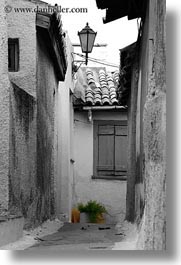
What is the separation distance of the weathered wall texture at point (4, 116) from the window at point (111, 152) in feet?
1.51

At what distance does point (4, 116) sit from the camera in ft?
10.5

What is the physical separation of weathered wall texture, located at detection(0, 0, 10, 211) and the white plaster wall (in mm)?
378

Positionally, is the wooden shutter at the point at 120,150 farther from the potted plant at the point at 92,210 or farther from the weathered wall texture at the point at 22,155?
the weathered wall texture at the point at 22,155

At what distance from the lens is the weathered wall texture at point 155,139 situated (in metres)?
3.01

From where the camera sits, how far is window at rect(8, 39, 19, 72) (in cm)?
329

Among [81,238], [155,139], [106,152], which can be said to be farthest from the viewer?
[106,152]

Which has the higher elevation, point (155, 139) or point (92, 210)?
point (155, 139)

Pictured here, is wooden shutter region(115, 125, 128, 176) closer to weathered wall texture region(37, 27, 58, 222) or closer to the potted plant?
the potted plant

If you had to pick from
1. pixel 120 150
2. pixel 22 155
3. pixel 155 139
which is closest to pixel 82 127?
pixel 120 150

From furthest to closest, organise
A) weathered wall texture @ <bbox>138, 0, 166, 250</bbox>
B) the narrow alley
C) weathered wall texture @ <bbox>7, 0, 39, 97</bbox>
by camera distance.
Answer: weathered wall texture @ <bbox>7, 0, 39, 97</bbox> → the narrow alley → weathered wall texture @ <bbox>138, 0, 166, 250</bbox>

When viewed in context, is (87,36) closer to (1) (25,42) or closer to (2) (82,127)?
(1) (25,42)

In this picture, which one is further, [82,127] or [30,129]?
[82,127]

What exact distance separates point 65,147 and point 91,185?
9.6 inches

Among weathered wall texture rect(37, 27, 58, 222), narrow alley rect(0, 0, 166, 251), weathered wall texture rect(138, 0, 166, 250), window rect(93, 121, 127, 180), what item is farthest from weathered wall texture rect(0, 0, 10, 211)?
weathered wall texture rect(138, 0, 166, 250)
